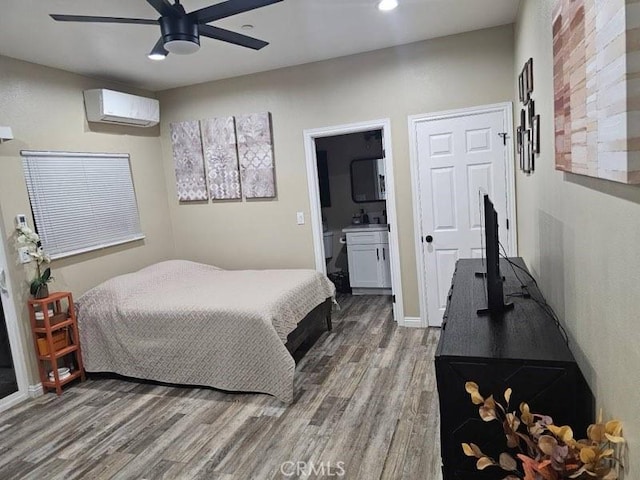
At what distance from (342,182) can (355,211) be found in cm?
44

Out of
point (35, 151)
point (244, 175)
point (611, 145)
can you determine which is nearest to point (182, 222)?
point (244, 175)

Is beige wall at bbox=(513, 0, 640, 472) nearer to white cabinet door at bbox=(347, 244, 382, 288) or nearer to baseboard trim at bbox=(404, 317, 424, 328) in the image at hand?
baseboard trim at bbox=(404, 317, 424, 328)

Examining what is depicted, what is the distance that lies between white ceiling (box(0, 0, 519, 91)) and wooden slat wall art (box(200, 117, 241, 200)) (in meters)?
0.56

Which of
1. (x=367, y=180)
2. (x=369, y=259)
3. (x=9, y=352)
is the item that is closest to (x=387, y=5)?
(x=367, y=180)

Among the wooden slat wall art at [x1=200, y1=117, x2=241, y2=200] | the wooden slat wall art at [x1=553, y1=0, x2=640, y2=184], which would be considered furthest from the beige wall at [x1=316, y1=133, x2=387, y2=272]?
the wooden slat wall art at [x1=553, y1=0, x2=640, y2=184]

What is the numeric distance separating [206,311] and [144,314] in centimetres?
57

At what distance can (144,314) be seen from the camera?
3.40 meters

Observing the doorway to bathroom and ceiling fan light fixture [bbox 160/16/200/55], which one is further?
the doorway to bathroom

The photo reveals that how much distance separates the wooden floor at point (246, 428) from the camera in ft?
7.74

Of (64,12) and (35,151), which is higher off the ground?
(64,12)

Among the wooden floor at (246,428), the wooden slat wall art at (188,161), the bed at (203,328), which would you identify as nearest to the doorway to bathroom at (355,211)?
the wooden slat wall art at (188,161)

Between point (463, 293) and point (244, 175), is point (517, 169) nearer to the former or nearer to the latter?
point (463, 293)

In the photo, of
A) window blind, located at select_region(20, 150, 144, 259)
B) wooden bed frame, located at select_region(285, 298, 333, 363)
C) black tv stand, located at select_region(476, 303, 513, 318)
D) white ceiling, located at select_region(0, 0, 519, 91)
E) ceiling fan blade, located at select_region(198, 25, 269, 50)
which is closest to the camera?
black tv stand, located at select_region(476, 303, 513, 318)

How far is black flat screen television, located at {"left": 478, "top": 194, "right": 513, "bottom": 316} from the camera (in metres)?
1.84
